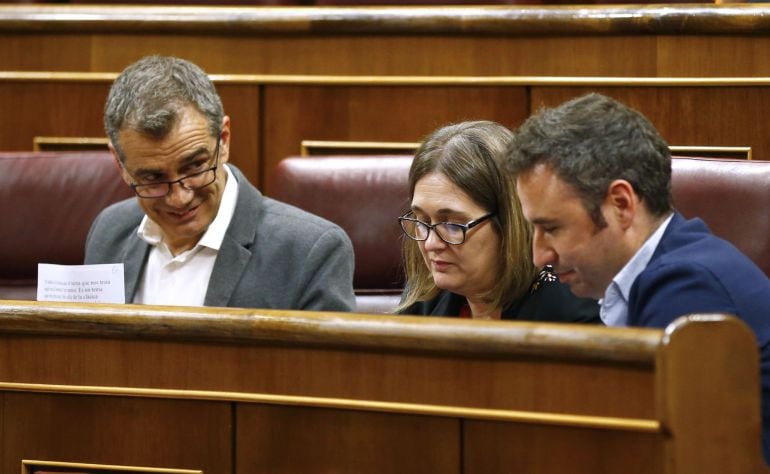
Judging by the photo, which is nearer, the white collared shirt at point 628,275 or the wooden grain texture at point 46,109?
the white collared shirt at point 628,275

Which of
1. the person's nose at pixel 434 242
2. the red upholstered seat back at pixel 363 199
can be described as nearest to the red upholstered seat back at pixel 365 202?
the red upholstered seat back at pixel 363 199

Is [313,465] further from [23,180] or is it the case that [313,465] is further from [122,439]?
[23,180]

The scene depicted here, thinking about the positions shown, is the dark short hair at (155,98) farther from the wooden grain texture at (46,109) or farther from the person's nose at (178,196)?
the wooden grain texture at (46,109)

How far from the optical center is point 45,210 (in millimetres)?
1165

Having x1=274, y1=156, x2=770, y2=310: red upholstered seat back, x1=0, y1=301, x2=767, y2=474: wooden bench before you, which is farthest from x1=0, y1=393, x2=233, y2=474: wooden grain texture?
x1=274, y1=156, x2=770, y2=310: red upholstered seat back

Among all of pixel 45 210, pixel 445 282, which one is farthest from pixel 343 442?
pixel 45 210

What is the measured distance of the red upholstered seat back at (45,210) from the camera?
116 centimetres

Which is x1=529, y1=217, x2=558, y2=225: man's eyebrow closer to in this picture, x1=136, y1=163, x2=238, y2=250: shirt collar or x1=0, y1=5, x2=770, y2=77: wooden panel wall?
x1=136, y1=163, x2=238, y2=250: shirt collar

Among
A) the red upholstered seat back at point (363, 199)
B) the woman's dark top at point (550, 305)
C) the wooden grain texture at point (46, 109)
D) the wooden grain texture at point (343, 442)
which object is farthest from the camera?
the wooden grain texture at point (46, 109)

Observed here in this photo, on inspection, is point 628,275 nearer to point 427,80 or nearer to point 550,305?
point 550,305

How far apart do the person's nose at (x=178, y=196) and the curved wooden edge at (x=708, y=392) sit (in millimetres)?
523

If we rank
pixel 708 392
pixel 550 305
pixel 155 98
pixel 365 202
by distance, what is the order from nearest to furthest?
1. pixel 708 392
2. pixel 550 305
3. pixel 155 98
4. pixel 365 202

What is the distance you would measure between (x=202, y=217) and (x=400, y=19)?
39 centimetres

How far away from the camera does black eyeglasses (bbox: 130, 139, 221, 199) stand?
963 millimetres
